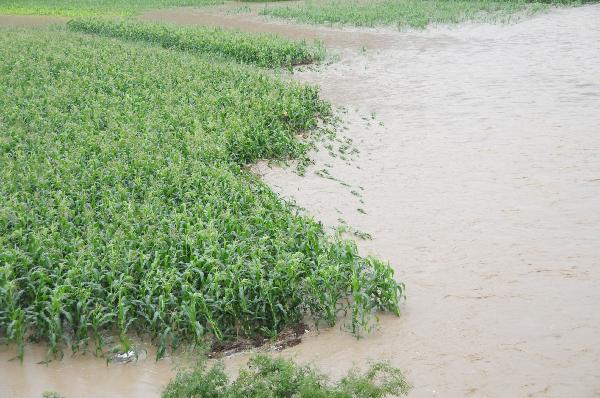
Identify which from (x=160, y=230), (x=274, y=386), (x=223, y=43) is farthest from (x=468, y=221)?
(x=223, y=43)

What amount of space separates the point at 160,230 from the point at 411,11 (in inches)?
623

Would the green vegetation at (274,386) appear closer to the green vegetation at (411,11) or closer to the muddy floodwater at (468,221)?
the muddy floodwater at (468,221)

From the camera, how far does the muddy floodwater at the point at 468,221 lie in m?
4.61

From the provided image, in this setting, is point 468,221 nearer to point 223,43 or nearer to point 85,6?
point 223,43

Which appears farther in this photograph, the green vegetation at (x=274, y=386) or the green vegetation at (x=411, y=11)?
the green vegetation at (x=411, y=11)

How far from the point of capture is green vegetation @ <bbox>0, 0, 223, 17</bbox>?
23.8 metres

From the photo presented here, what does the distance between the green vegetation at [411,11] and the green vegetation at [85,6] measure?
482cm

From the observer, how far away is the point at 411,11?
65.9ft

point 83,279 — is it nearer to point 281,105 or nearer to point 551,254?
point 551,254

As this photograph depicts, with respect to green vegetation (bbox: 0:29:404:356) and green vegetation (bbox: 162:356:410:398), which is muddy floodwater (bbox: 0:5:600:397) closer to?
green vegetation (bbox: 0:29:404:356)

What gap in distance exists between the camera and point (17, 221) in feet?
20.3

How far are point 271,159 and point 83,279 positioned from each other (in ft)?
13.1

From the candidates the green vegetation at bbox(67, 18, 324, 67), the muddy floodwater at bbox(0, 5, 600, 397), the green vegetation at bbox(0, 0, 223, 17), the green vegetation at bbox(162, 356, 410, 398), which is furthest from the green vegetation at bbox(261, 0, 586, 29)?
the green vegetation at bbox(162, 356, 410, 398)

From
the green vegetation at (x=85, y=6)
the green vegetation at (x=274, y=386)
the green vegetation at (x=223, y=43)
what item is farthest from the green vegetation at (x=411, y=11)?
the green vegetation at (x=274, y=386)
